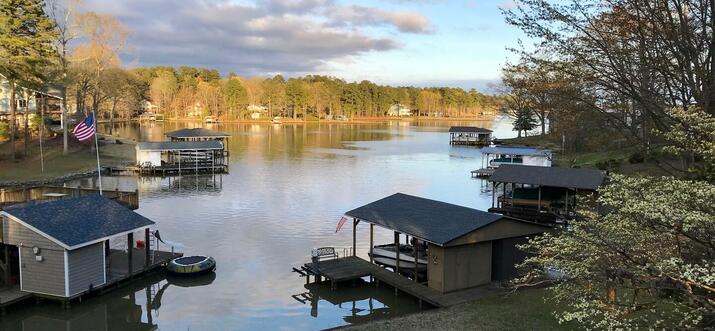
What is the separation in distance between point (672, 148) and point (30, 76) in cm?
5000

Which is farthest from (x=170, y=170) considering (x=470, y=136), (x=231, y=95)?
(x=231, y=95)

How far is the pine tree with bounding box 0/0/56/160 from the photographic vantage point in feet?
136

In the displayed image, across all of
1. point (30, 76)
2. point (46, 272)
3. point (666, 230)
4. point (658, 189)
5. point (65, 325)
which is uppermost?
point (30, 76)

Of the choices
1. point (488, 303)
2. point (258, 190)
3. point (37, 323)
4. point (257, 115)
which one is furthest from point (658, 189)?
point (257, 115)

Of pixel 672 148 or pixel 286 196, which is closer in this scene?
pixel 672 148

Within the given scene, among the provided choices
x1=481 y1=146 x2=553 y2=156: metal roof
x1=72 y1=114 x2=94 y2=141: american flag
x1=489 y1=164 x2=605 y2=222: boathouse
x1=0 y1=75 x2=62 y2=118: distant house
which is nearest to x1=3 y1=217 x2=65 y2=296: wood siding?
x1=72 y1=114 x2=94 y2=141: american flag

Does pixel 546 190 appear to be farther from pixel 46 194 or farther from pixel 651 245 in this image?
pixel 46 194

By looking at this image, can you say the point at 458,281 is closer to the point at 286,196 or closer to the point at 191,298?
the point at 191,298

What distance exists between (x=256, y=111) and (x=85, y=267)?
483 feet

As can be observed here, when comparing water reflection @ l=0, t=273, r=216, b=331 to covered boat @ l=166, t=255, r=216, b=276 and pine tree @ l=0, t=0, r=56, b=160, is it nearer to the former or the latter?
covered boat @ l=166, t=255, r=216, b=276

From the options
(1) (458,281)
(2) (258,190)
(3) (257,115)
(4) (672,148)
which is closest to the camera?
(4) (672,148)

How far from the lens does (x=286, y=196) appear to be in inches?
1544

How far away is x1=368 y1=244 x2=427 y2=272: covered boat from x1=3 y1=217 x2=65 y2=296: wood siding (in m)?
11.3

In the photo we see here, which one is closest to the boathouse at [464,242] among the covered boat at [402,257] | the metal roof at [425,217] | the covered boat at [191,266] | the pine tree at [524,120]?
the metal roof at [425,217]
